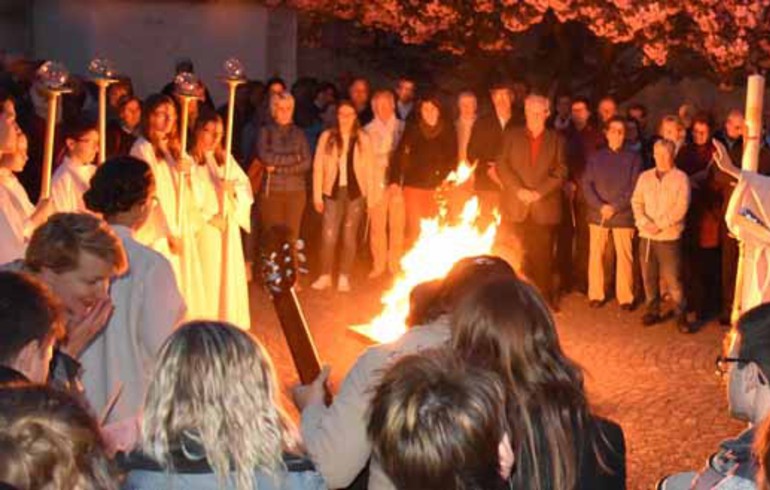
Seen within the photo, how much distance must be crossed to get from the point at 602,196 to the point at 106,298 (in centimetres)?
807

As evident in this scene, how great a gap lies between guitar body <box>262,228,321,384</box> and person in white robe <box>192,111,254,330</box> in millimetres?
4467

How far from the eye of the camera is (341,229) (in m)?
14.1

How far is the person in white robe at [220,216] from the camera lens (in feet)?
33.7

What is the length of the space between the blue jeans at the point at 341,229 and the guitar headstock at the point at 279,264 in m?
8.07

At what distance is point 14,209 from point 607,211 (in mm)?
6291

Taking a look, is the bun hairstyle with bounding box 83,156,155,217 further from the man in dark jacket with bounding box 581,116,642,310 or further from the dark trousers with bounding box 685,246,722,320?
the dark trousers with bounding box 685,246,722,320

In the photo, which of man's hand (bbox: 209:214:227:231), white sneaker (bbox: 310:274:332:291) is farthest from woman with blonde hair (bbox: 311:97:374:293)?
man's hand (bbox: 209:214:227:231)

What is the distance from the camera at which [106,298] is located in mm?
5477

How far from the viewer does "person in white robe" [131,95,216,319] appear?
959cm

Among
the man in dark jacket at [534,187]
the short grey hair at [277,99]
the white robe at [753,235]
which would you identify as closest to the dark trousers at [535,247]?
the man in dark jacket at [534,187]

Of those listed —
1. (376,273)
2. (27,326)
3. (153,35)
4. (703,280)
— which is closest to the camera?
(27,326)

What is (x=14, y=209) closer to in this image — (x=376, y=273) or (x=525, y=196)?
(x=525, y=196)

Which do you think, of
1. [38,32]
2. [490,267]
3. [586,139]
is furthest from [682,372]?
[38,32]

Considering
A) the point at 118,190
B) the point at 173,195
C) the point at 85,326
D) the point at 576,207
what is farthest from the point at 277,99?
the point at 85,326
